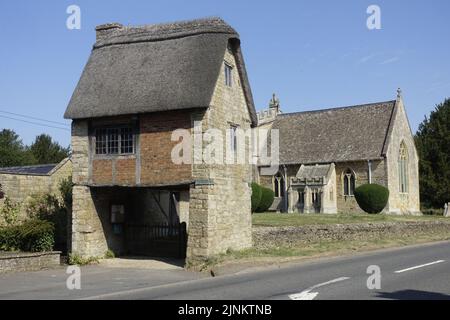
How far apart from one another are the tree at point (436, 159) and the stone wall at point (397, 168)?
705 centimetres

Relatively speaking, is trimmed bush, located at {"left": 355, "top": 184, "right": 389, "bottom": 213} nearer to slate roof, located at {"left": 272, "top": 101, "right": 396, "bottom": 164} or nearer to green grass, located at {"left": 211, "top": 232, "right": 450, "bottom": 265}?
slate roof, located at {"left": 272, "top": 101, "right": 396, "bottom": 164}

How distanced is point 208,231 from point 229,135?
12.3 ft

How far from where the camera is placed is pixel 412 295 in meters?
10.8

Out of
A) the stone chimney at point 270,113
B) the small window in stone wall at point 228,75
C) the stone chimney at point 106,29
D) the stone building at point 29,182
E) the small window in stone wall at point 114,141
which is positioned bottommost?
the stone building at point 29,182

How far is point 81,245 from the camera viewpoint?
756 inches

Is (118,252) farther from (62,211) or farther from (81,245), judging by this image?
(62,211)

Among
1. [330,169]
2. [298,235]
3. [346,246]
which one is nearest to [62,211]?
[298,235]

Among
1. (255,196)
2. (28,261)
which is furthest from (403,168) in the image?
(28,261)

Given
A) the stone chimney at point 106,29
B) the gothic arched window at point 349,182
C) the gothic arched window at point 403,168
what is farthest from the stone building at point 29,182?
the gothic arched window at point 403,168

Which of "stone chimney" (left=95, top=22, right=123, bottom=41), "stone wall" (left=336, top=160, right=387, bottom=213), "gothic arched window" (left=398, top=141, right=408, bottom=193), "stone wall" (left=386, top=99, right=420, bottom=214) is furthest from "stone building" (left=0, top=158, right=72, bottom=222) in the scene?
"gothic arched window" (left=398, top=141, right=408, bottom=193)

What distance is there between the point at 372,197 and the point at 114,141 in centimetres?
2761

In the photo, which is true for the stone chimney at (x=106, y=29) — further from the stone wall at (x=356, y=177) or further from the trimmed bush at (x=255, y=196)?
the stone wall at (x=356, y=177)

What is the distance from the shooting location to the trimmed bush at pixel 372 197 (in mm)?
42156

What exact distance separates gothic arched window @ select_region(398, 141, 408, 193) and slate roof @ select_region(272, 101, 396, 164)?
11.3ft
